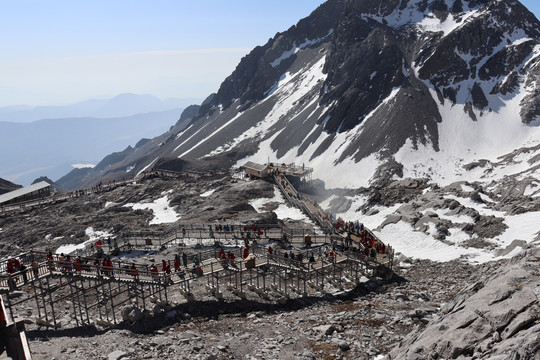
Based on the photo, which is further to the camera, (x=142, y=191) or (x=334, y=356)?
(x=142, y=191)

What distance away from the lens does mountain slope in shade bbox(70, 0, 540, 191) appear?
84087 mm

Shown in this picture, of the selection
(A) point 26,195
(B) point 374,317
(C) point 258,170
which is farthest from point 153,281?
(A) point 26,195

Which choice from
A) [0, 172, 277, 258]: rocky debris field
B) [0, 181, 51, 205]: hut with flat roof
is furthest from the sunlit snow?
[0, 181, 51, 205]: hut with flat roof

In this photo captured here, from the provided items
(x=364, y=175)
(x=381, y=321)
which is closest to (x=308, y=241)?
(x=381, y=321)

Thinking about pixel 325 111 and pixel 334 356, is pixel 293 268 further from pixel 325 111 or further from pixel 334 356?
pixel 325 111

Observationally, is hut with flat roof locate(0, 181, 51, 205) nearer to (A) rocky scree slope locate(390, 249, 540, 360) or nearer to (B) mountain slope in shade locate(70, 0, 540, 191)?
(B) mountain slope in shade locate(70, 0, 540, 191)

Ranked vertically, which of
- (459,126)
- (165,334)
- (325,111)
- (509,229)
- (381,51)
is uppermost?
(381,51)

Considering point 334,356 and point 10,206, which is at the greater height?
point 10,206

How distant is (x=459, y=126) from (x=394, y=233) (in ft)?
164

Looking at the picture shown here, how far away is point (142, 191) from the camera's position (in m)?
78.9

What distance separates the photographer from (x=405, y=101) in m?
95.6

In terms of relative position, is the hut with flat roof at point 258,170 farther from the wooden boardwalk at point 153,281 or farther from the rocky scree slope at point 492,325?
the rocky scree slope at point 492,325

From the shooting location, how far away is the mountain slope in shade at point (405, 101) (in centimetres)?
8409

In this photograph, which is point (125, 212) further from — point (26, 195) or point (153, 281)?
point (153, 281)
